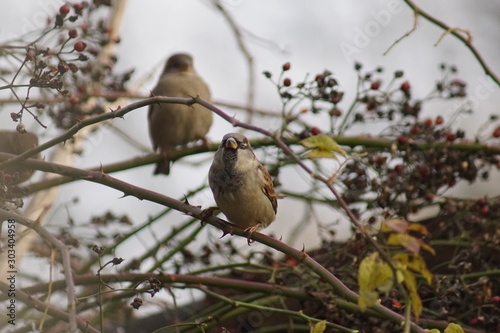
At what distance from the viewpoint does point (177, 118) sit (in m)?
4.62

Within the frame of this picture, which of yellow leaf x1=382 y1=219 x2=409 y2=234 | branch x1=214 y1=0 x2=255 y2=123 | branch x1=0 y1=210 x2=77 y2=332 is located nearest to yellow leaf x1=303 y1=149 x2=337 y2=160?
yellow leaf x1=382 y1=219 x2=409 y2=234

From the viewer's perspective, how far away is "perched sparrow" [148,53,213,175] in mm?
4578

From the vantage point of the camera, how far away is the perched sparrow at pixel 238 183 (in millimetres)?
2791

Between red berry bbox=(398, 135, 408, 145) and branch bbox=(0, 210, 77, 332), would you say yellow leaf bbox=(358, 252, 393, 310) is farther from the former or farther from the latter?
red berry bbox=(398, 135, 408, 145)

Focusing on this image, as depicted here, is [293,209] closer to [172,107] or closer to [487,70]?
[172,107]

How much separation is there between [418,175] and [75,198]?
1.50 metres

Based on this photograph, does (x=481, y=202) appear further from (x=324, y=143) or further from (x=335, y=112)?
(x=324, y=143)

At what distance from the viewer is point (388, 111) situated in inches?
133

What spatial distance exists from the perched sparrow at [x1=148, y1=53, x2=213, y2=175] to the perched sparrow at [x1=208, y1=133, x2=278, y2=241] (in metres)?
1.59

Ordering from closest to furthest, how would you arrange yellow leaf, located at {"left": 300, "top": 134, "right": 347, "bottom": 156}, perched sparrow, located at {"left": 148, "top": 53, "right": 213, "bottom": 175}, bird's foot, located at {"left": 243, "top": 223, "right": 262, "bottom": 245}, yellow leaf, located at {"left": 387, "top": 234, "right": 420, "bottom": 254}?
1. yellow leaf, located at {"left": 387, "top": 234, "right": 420, "bottom": 254}
2. yellow leaf, located at {"left": 300, "top": 134, "right": 347, "bottom": 156}
3. bird's foot, located at {"left": 243, "top": 223, "right": 262, "bottom": 245}
4. perched sparrow, located at {"left": 148, "top": 53, "right": 213, "bottom": 175}

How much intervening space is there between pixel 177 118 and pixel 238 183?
1.89 meters

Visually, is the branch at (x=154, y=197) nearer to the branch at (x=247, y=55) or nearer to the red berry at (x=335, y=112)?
the red berry at (x=335, y=112)

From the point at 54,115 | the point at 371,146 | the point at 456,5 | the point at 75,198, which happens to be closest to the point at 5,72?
the point at 54,115

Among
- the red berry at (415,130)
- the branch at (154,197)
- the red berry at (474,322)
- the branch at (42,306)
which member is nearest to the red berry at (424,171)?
the red berry at (415,130)
